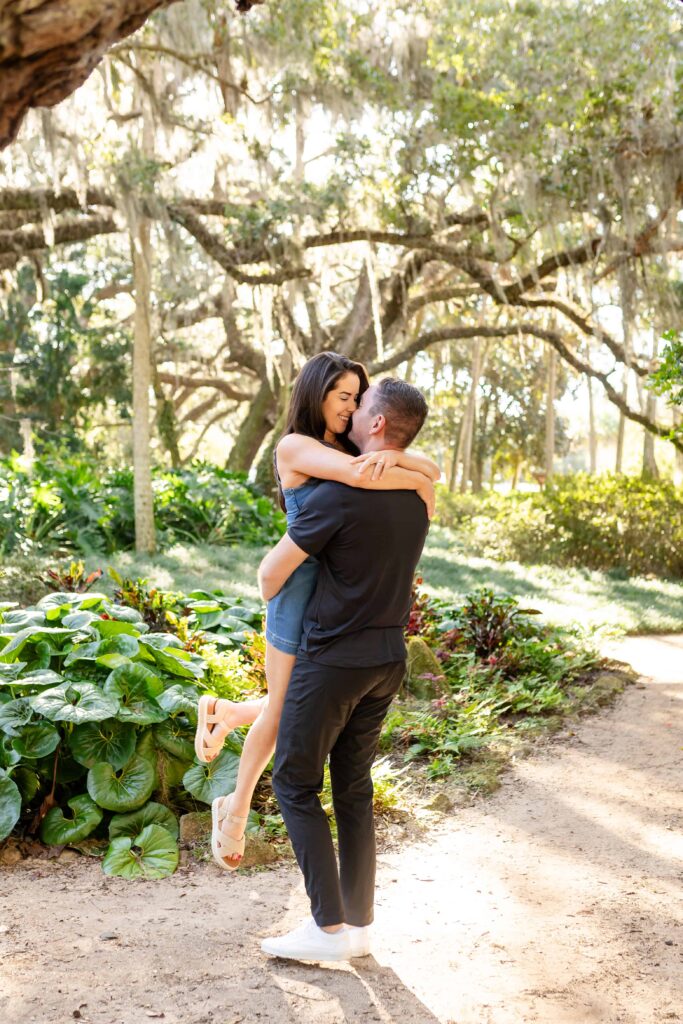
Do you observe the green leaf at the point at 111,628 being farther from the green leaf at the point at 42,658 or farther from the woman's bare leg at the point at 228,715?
the woman's bare leg at the point at 228,715

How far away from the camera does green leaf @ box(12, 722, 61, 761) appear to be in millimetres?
3582

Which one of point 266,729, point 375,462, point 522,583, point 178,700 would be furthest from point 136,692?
point 522,583

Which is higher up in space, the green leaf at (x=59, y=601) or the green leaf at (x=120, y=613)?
the green leaf at (x=59, y=601)

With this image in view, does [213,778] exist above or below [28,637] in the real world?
below

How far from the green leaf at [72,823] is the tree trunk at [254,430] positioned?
12206mm

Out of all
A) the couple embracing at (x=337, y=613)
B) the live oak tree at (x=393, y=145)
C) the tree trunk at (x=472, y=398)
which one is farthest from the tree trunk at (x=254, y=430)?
the couple embracing at (x=337, y=613)

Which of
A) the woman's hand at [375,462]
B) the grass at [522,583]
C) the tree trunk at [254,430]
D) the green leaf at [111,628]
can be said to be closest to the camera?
the woman's hand at [375,462]

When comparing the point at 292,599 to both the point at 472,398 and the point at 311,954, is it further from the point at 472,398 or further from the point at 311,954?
the point at 472,398

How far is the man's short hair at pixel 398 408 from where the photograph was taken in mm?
2543

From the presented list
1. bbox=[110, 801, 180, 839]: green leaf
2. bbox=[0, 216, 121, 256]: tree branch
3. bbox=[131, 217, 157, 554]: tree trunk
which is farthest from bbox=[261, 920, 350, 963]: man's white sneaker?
bbox=[0, 216, 121, 256]: tree branch

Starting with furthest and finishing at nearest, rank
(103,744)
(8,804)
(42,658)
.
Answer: (42,658) → (103,744) → (8,804)

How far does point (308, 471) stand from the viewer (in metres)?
2.52

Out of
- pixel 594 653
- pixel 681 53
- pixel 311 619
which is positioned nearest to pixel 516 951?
pixel 311 619

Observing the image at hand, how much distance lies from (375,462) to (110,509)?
904 centimetres
